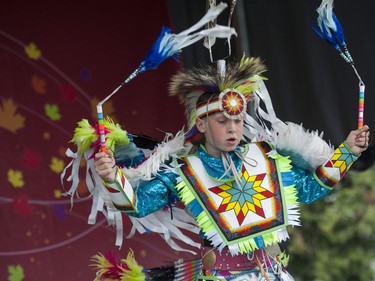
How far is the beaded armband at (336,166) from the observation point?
10.1 ft

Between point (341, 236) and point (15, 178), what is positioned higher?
point (341, 236)

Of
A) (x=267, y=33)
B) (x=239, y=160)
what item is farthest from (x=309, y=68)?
(x=239, y=160)

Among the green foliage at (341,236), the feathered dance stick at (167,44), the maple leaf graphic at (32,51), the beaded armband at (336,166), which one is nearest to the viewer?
the feathered dance stick at (167,44)

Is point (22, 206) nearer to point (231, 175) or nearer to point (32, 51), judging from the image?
point (32, 51)

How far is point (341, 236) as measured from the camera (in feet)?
25.6

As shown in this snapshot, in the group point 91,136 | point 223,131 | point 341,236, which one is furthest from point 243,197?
point 341,236

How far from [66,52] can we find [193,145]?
3.93ft

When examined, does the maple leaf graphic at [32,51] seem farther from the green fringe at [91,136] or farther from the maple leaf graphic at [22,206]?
the green fringe at [91,136]

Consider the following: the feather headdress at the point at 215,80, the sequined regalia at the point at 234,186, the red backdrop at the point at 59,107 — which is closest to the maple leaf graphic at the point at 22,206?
the red backdrop at the point at 59,107

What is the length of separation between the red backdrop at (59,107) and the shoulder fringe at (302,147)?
112 centimetres

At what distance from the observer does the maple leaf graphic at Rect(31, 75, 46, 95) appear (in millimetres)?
3988

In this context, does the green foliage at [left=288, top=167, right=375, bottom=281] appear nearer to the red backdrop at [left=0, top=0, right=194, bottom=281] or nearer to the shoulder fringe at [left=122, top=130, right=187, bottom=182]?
the red backdrop at [left=0, top=0, right=194, bottom=281]

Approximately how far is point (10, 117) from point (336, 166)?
1633 mm

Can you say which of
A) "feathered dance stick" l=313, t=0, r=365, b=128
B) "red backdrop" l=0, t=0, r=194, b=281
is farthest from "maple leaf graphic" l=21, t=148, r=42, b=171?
"feathered dance stick" l=313, t=0, r=365, b=128
